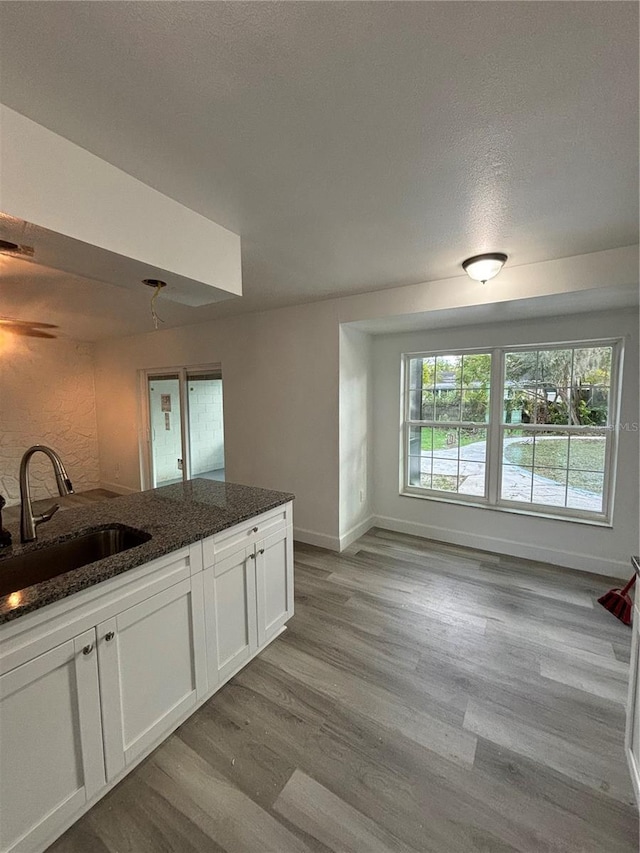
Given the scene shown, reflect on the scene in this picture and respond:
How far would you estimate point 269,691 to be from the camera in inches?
72.3

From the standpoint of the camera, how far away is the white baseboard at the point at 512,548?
2.97 m

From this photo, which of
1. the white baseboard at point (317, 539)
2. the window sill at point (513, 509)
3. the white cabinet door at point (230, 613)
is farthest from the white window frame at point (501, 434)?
the white cabinet door at point (230, 613)

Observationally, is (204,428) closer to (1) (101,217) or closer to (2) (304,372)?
(2) (304,372)

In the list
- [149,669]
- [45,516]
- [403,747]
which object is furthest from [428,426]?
[45,516]

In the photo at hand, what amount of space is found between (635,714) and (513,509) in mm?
2138

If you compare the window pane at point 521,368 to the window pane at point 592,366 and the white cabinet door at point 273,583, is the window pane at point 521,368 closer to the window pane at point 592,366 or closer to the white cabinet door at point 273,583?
the window pane at point 592,366

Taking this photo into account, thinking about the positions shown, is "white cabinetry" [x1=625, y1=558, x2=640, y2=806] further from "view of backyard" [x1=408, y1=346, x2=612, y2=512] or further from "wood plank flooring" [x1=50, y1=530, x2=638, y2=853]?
"view of backyard" [x1=408, y1=346, x2=612, y2=512]

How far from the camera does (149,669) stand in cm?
145

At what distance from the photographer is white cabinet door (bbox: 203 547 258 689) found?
5.68ft

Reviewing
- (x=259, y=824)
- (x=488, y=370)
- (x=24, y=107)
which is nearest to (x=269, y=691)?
(x=259, y=824)

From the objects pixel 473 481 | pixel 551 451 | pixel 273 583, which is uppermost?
pixel 551 451

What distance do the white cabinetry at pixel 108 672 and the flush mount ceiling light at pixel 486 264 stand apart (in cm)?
219

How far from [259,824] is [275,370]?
323cm

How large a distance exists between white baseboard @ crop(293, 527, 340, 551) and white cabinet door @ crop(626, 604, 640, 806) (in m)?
2.31
